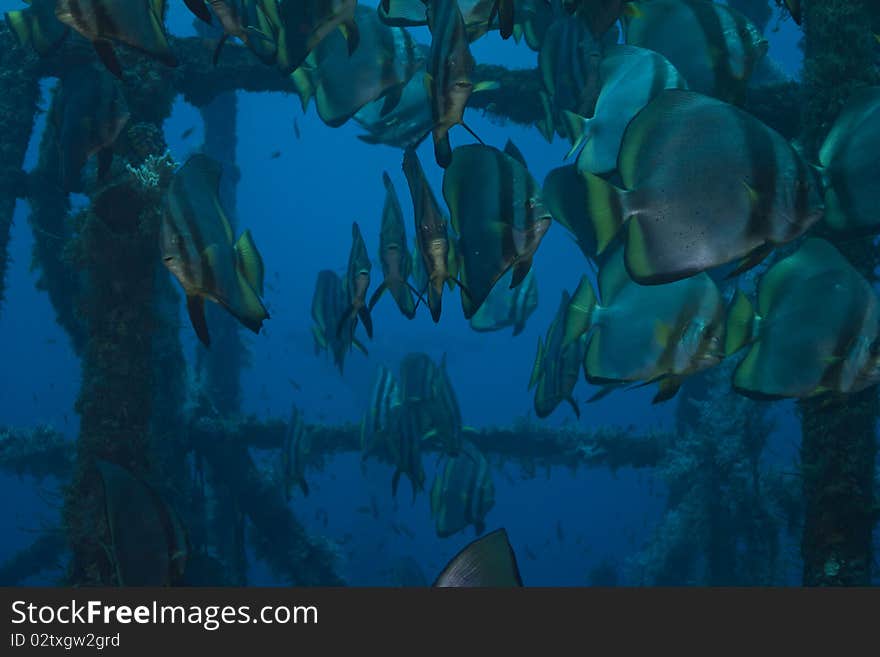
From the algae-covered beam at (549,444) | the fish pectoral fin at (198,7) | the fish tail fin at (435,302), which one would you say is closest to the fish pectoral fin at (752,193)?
the fish tail fin at (435,302)

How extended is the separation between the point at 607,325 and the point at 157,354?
17.8 ft

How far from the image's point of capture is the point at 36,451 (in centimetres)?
901

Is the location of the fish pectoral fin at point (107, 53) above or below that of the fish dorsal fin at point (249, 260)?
above

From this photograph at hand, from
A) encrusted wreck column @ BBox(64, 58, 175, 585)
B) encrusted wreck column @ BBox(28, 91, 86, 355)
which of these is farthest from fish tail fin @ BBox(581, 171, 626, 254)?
encrusted wreck column @ BBox(28, 91, 86, 355)

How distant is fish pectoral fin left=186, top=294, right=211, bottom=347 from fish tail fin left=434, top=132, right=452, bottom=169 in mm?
975

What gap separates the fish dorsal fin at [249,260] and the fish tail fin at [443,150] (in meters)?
0.73

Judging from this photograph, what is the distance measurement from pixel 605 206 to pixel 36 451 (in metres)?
9.39

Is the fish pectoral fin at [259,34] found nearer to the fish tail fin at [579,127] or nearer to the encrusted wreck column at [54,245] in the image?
the fish tail fin at [579,127]

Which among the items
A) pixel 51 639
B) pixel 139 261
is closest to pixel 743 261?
pixel 51 639

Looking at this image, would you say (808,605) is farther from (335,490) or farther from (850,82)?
(335,490)

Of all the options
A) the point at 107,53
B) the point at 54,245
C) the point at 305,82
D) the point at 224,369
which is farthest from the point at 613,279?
the point at 224,369

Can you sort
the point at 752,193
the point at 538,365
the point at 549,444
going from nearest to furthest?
the point at 752,193 → the point at 538,365 → the point at 549,444

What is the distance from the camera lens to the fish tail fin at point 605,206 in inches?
86.4

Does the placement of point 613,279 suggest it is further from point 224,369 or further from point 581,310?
point 224,369
